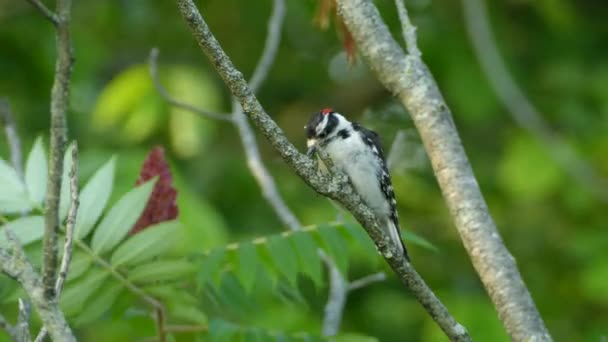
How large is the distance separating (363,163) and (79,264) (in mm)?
1982

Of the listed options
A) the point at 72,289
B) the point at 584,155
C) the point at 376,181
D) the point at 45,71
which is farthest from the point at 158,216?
the point at 45,71

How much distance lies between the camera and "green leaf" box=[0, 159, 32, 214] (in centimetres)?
391

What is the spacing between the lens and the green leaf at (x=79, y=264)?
3909mm

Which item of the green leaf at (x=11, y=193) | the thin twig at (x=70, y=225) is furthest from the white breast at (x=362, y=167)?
the thin twig at (x=70, y=225)

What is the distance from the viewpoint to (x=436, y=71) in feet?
33.2

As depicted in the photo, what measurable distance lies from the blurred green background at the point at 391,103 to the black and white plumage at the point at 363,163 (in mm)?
2814

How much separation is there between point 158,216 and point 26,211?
0.53 meters

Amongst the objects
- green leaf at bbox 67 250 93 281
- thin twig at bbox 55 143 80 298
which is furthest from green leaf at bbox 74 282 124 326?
thin twig at bbox 55 143 80 298

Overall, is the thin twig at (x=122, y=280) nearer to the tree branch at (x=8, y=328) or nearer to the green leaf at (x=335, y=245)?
the green leaf at (x=335, y=245)

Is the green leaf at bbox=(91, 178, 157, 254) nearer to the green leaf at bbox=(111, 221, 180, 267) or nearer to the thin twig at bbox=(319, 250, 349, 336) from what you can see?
the green leaf at bbox=(111, 221, 180, 267)

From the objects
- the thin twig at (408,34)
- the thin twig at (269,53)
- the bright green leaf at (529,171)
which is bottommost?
the thin twig at (408,34)

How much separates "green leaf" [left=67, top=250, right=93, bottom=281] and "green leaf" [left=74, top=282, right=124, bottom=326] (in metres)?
0.13

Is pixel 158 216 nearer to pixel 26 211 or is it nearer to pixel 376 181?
pixel 26 211

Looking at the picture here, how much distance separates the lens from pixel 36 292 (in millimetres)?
2303
